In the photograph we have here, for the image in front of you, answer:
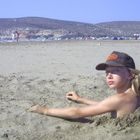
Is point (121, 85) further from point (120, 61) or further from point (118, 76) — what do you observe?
point (120, 61)

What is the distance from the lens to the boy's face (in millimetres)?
4796

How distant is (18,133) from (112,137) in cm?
104

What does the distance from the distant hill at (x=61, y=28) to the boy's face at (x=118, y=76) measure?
62731 mm

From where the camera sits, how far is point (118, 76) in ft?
15.8

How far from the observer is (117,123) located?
488cm

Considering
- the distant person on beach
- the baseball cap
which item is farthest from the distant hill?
the baseball cap

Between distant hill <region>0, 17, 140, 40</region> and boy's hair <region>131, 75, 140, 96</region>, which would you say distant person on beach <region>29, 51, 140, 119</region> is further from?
distant hill <region>0, 17, 140, 40</region>

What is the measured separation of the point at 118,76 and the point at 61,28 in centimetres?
7433

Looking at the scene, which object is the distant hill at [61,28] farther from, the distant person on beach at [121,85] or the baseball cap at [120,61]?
the baseball cap at [120,61]

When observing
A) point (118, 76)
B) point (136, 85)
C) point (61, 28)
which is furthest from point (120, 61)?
point (61, 28)

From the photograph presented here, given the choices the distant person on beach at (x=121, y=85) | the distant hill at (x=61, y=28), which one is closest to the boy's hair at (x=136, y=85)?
the distant person on beach at (x=121, y=85)

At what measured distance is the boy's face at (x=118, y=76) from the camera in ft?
15.7

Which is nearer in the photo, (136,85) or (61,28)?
(136,85)

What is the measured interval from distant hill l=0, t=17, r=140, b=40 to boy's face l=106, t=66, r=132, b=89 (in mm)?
62731
